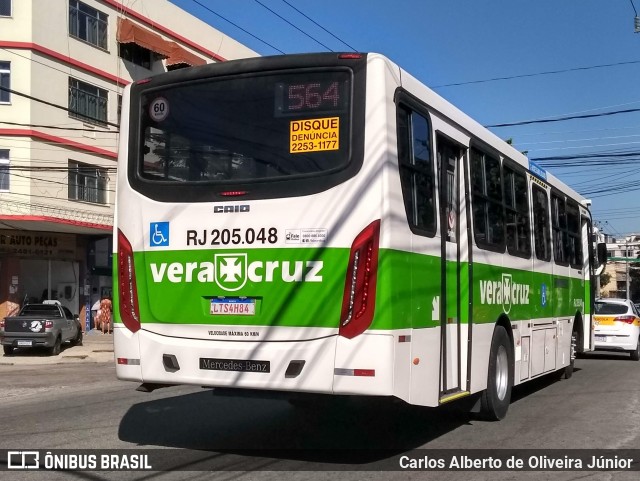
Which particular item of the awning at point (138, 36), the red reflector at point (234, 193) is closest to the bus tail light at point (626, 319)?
the red reflector at point (234, 193)

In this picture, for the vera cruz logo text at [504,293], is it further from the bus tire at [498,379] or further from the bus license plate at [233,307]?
the bus license plate at [233,307]

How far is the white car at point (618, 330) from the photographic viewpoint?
766 inches

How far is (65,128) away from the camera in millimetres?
30234

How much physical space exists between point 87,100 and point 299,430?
85.4ft

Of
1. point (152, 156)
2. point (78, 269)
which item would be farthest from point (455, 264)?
point (78, 269)

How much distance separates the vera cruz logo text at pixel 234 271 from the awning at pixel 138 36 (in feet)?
91.1

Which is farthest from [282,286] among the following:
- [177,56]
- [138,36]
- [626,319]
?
[177,56]

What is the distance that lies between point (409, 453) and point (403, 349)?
4.76 feet

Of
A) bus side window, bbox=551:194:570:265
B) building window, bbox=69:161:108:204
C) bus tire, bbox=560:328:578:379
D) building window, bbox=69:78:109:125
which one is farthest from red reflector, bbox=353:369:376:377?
building window, bbox=69:78:109:125

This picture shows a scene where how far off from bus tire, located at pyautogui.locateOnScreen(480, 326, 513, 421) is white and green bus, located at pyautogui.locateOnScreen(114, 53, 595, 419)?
35.4 inches

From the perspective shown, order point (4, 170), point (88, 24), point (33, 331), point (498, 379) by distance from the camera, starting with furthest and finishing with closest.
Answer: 1. point (88, 24)
2. point (4, 170)
3. point (33, 331)
4. point (498, 379)

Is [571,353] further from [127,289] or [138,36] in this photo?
[138,36]

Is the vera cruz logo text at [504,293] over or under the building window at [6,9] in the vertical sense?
under

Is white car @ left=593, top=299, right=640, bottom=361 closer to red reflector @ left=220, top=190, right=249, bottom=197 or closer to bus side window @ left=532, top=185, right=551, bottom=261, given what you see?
bus side window @ left=532, top=185, right=551, bottom=261
